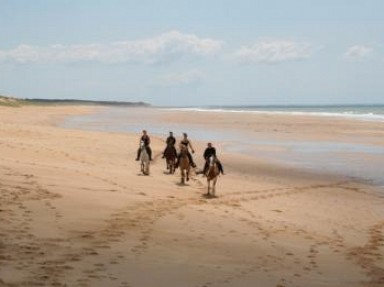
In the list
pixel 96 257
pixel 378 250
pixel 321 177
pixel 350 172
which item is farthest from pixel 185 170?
pixel 96 257

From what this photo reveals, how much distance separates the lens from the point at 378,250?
43.6 ft

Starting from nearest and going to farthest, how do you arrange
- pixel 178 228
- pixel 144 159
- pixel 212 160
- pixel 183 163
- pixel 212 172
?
pixel 178 228
pixel 212 172
pixel 212 160
pixel 183 163
pixel 144 159

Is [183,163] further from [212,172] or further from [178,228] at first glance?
[178,228]

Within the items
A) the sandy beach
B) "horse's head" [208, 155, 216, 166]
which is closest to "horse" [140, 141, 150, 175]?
the sandy beach

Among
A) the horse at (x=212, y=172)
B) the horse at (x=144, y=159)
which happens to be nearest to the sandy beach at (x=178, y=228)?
the horse at (x=212, y=172)

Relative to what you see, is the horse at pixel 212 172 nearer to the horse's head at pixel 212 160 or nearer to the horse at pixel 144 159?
the horse's head at pixel 212 160

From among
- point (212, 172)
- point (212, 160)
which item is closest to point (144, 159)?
point (212, 160)

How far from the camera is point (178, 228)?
1359 cm

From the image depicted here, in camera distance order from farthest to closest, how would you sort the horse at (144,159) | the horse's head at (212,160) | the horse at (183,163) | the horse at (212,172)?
1. the horse at (144,159)
2. the horse at (183,163)
3. the horse's head at (212,160)
4. the horse at (212,172)

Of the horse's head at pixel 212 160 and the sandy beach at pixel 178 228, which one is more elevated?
the horse's head at pixel 212 160

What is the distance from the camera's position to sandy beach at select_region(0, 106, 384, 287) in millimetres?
9844

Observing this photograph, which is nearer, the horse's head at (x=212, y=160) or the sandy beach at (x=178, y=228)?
the sandy beach at (x=178, y=228)

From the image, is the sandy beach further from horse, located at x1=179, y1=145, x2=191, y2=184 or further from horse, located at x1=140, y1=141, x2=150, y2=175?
horse, located at x1=140, y1=141, x2=150, y2=175

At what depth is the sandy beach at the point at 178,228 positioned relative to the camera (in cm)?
984
